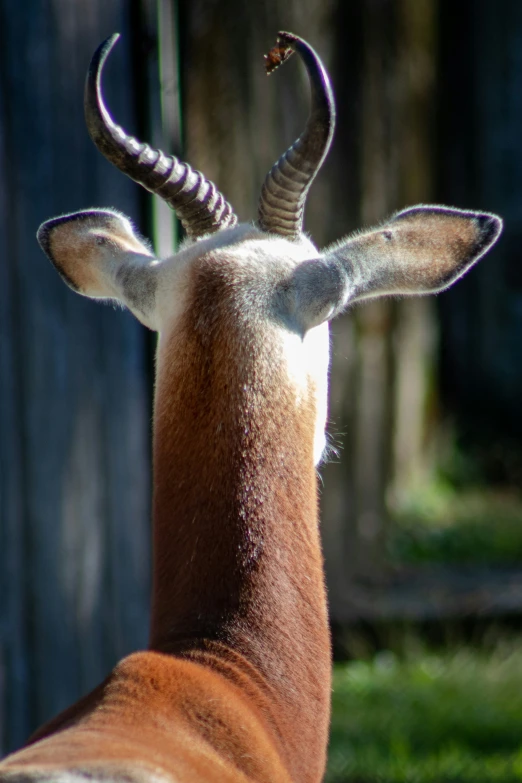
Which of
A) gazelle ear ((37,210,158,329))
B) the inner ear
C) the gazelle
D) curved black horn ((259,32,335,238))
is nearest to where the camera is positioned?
the gazelle

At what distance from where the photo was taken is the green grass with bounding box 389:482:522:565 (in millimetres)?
5969

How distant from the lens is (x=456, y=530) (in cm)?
620

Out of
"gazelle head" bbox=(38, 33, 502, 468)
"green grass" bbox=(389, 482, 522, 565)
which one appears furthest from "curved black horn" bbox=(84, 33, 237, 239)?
"green grass" bbox=(389, 482, 522, 565)

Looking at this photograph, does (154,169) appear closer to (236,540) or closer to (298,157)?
(298,157)

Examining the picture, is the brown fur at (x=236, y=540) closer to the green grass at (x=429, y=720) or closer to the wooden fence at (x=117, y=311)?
the wooden fence at (x=117, y=311)

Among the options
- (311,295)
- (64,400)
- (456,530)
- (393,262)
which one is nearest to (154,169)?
(311,295)

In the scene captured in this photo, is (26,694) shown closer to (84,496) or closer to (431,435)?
(84,496)

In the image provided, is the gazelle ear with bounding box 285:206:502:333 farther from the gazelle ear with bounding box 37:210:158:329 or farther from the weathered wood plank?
the weathered wood plank

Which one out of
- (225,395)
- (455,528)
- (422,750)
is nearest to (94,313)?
(225,395)

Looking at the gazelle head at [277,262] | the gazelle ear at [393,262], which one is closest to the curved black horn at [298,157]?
the gazelle head at [277,262]

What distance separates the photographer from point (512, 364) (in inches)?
299

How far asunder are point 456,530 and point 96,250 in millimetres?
4015

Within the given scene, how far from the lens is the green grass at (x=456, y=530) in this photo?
5969 mm

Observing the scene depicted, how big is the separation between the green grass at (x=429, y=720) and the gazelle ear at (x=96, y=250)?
244 cm
